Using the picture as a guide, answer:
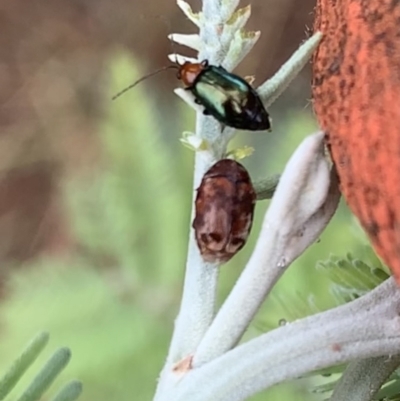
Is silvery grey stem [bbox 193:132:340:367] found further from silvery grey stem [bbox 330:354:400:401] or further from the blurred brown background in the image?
the blurred brown background

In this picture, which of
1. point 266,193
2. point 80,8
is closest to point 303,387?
point 266,193

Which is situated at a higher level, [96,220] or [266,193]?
[266,193]

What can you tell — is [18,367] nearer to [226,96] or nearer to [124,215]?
[226,96]

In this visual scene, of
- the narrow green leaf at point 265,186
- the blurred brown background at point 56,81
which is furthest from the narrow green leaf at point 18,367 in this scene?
the blurred brown background at point 56,81

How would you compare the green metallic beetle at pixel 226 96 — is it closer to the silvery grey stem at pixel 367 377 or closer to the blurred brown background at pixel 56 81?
A: the silvery grey stem at pixel 367 377

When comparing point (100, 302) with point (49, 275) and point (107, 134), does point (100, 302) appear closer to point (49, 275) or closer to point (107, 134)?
point (49, 275)

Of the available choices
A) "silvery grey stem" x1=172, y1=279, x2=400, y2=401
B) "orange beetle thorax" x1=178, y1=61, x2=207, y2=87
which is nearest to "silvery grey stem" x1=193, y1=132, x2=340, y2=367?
"silvery grey stem" x1=172, y1=279, x2=400, y2=401
